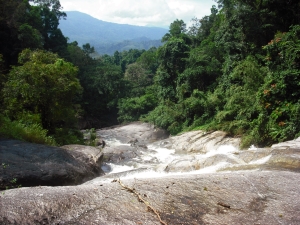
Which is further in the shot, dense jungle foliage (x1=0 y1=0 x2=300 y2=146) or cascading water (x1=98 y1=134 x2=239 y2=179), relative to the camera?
dense jungle foliage (x1=0 y1=0 x2=300 y2=146)

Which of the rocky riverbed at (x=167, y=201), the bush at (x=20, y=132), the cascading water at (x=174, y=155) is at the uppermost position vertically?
the rocky riverbed at (x=167, y=201)

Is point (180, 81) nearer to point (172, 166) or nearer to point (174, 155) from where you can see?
point (174, 155)

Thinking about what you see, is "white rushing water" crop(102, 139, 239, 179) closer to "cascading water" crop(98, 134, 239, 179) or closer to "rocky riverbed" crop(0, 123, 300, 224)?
"cascading water" crop(98, 134, 239, 179)

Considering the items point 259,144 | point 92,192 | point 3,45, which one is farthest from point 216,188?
point 3,45

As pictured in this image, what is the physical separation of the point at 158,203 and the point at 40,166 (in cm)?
501

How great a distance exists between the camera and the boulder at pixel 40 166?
7531mm

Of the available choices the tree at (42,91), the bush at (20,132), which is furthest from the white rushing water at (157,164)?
the tree at (42,91)

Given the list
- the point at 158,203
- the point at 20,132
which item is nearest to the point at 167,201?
the point at 158,203

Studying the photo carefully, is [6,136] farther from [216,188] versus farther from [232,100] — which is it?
[232,100]

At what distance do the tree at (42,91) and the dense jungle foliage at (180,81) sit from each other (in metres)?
0.05

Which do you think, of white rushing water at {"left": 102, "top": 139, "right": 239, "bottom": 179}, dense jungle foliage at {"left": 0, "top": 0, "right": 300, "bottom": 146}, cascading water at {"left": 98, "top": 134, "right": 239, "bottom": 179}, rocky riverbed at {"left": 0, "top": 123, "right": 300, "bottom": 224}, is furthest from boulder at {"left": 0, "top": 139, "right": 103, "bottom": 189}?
rocky riverbed at {"left": 0, "top": 123, "right": 300, "bottom": 224}

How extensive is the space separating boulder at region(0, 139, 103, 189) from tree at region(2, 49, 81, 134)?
4.63 metres

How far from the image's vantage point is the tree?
13.7 metres

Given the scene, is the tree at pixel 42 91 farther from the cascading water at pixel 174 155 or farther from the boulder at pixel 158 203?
the boulder at pixel 158 203
